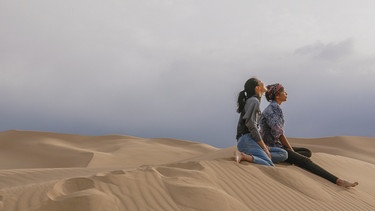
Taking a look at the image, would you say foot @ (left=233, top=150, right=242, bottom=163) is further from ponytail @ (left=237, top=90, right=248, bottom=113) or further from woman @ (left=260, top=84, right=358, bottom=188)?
woman @ (left=260, top=84, right=358, bottom=188)

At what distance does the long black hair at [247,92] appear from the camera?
782cm

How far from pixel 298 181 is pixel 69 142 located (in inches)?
799

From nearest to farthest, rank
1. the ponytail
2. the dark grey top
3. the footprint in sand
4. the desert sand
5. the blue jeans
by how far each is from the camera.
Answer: the footprint in sand, the desert sand, the dark grey top, the blue jeans, the ponytail

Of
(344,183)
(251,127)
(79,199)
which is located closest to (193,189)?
(79,199)

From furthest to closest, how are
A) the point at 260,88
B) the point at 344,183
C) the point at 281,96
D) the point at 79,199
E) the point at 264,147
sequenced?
the point at 281,96
the point at 344,183
the point at 260,88
the point at 264,147
the point at 79,199

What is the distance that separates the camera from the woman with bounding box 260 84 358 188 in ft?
27.1

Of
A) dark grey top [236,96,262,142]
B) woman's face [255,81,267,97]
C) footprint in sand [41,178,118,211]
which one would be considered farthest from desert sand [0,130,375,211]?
woman's face [255,81,267,97]

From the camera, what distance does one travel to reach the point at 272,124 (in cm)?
823

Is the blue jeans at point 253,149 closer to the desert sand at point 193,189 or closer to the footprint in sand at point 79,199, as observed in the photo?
the desert sand at point 193,189

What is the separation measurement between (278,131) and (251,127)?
872 mm

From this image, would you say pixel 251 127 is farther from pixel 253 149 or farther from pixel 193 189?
pixel 193 189

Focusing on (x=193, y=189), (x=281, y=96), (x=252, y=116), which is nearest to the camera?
(x=193, y=189)

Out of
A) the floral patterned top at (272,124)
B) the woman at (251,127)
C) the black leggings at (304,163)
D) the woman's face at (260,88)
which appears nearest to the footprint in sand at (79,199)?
the woman at (251,127)

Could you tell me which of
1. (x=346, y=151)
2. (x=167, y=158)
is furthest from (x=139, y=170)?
(x=346, y=151)
